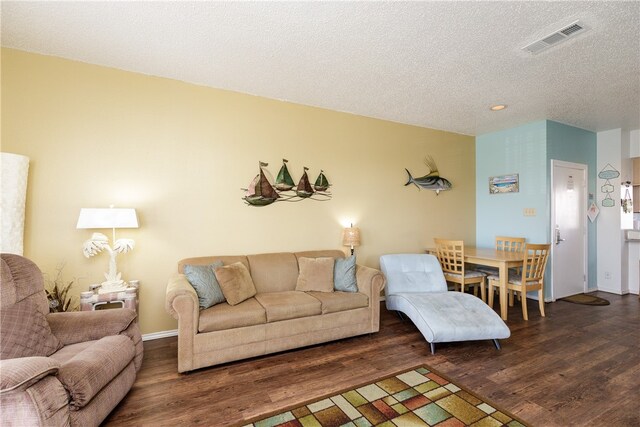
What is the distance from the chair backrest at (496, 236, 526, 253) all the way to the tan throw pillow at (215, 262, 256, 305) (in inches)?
147

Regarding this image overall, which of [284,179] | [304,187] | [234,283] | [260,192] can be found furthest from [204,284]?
[304,187]

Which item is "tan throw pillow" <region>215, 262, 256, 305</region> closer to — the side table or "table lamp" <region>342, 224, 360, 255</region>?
the side table

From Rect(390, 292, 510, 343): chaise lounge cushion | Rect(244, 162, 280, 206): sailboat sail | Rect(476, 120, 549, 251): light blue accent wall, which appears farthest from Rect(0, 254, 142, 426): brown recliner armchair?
Rect(476, 120, 549, 251): light blue accent wall

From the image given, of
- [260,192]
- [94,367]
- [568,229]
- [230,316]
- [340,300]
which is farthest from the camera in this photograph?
[568,229]

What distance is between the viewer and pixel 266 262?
3270 millimetres

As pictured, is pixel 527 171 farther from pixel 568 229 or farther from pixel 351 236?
pixel 351 236

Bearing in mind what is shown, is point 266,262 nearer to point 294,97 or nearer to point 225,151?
point 225,151

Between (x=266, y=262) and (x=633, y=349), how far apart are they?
360 cm

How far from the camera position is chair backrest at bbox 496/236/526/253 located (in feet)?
13.9

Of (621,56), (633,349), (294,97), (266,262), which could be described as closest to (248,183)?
(266,262)

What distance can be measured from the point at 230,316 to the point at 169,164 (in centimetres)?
171

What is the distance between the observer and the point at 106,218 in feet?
8.20

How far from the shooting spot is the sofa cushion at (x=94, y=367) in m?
1.47

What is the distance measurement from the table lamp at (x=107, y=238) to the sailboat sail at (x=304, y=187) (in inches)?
70.1
